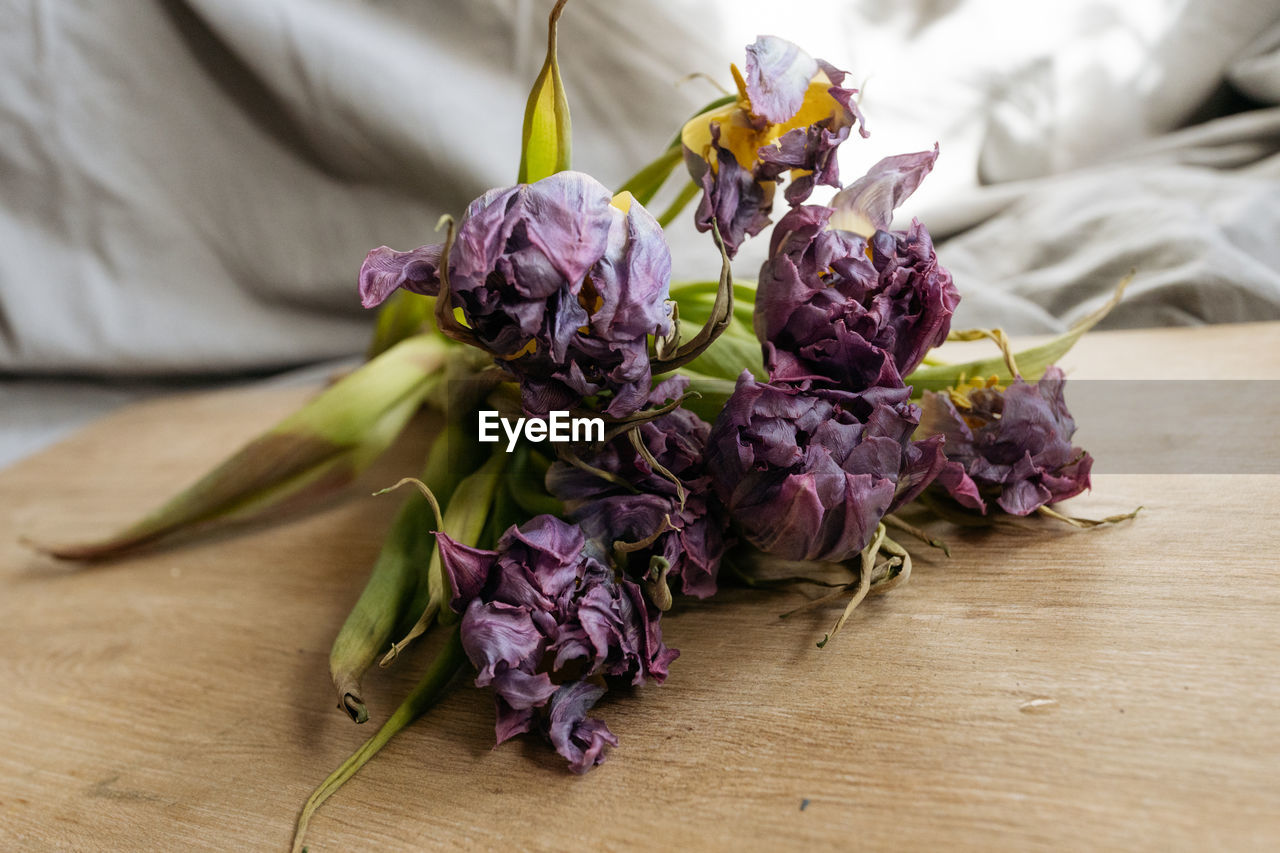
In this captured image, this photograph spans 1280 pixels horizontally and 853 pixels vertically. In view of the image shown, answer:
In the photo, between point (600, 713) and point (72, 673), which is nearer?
point (600, 713)

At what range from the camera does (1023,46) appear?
107 cm

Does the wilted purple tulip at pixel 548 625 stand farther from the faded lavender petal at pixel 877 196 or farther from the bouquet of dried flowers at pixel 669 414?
the faded lavender petal at pixel 877 196

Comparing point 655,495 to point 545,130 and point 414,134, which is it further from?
point 414,134

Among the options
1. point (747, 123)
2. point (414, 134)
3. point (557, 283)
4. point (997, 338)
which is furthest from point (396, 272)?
point (414, 134)

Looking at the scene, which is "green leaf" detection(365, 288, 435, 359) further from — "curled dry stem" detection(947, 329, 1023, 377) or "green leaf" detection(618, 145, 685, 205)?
"curled dry stem" detection(947, 329, 1023, 377)

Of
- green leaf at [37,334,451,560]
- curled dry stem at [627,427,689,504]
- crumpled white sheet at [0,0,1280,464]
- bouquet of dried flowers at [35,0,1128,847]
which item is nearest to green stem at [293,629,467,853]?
bouquet of dried flowers at [35,0,1128,847]

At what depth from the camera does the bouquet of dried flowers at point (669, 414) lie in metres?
0.34

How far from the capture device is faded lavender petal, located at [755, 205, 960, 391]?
0.38 meters

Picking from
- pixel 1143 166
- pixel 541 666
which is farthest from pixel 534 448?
pixel 1143 166

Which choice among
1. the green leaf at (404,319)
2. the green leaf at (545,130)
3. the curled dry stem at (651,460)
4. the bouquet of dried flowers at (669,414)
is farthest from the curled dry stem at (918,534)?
the green leaf at (404,319)

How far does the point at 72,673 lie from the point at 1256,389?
696 mm

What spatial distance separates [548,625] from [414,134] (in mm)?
749

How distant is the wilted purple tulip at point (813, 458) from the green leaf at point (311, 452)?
300mm

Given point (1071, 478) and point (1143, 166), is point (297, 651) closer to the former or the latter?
point (1071, 478)
